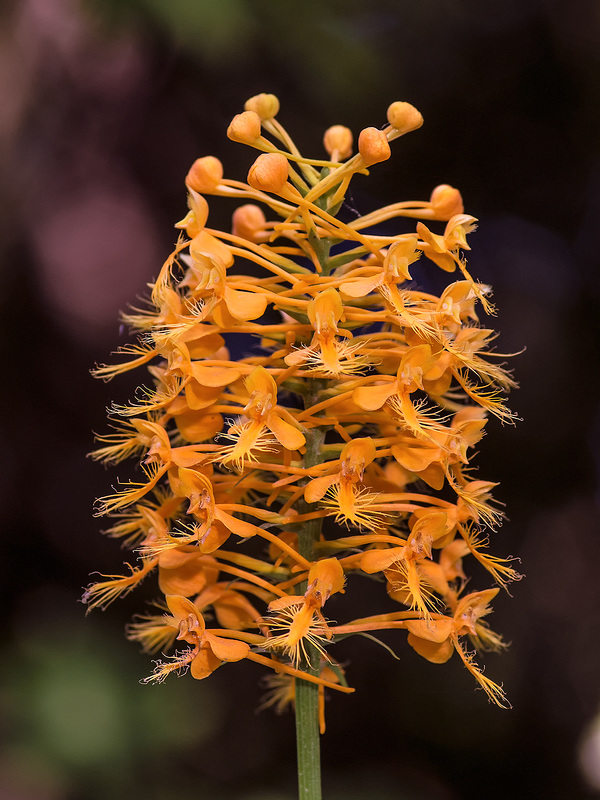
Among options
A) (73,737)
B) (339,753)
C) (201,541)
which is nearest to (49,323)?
(73,737)

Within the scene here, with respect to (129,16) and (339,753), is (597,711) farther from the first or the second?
(129,16)

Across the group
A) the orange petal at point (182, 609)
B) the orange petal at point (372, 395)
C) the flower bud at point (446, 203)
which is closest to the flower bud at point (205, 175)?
the flower bud at point (446, 203)

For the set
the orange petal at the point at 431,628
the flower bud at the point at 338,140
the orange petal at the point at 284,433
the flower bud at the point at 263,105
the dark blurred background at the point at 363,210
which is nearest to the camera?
the orange petal at the point at 284,433

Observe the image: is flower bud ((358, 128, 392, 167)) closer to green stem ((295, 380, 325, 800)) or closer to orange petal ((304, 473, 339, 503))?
green stem ((295, 380, 325, 800))

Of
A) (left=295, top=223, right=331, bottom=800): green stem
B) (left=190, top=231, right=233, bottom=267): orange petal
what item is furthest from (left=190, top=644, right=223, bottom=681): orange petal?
(left=190, top=231, right=233, bottom=267): orange petal

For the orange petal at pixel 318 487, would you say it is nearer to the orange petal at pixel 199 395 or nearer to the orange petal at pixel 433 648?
the orange petal at pixel 199 395

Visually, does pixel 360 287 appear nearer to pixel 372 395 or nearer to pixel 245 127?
pixel 372 395
